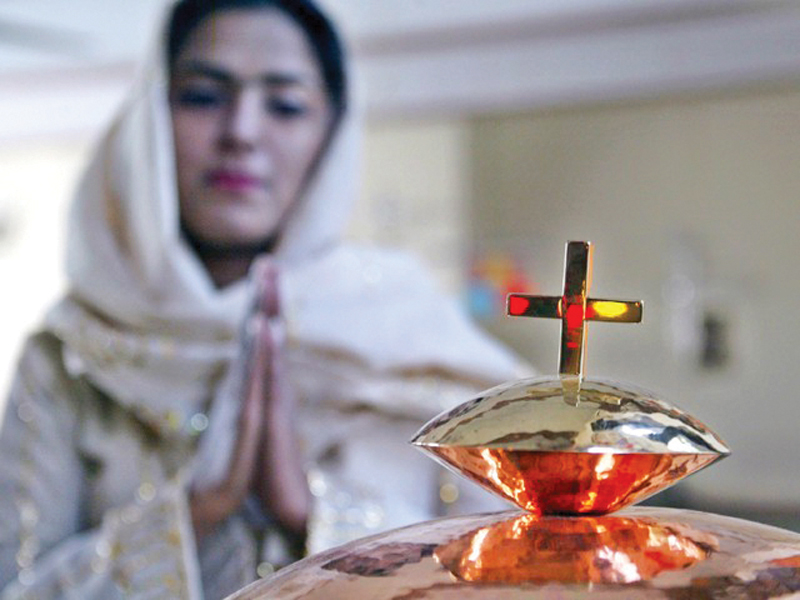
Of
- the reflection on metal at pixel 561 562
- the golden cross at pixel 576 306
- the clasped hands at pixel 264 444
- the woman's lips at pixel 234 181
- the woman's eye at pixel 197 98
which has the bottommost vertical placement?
the clasped hands at pixel 264 444

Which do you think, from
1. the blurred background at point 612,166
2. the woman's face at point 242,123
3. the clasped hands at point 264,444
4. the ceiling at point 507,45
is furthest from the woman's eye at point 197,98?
the blurred background at point 612,166

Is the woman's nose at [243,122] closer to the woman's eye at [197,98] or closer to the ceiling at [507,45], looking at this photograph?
the woman's eye at [197,98]

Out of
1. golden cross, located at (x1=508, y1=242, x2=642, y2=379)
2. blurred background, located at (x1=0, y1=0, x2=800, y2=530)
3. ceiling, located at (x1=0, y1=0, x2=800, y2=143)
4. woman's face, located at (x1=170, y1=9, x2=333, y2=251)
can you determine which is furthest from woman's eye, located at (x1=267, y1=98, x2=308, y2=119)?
blurred background, located at (x1=0, y1=0, x2=800, y2=530)

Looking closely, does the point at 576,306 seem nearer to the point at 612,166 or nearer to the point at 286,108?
the point at 286,108

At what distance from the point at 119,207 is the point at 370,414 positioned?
300 mm

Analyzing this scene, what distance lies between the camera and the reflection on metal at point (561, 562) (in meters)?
0.32

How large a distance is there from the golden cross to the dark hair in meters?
0.73

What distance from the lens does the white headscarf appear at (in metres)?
1.05

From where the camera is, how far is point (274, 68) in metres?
1.05

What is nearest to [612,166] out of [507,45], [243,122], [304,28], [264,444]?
[507,45]

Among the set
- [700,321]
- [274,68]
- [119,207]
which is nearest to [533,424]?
[274,68]

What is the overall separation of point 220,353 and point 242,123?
0.64 feet

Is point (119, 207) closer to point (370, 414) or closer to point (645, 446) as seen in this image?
point (370, 414)

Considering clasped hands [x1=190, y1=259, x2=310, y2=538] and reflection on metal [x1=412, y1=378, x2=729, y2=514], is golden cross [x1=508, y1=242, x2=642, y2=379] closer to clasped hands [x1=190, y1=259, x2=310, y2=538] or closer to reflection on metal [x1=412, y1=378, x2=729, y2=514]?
reflection on metal [x1=412, y1=378, x2=729, y2=514]
